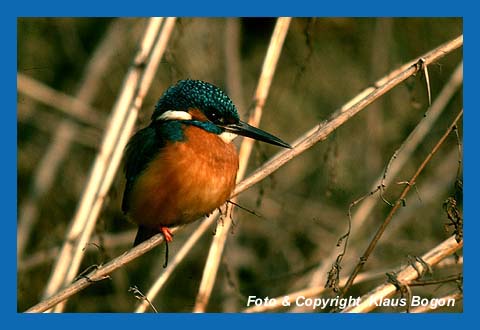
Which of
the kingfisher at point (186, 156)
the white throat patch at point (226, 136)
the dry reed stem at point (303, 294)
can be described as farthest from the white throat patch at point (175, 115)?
the dry reed stem at point (303, 294)

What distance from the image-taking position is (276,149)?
4.14 meters

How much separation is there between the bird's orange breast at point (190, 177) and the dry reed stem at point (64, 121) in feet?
2.32

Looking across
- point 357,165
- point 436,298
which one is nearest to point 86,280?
point 436,298

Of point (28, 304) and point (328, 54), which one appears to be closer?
point (28, 304)

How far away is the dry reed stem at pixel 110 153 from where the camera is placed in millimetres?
2912

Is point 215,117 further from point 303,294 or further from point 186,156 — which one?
point 303,294

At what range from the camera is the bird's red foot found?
312 centimetres

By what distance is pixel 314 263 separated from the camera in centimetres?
374

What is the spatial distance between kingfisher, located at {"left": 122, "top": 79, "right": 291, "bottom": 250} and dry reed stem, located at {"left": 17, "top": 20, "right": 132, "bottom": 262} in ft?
1.77

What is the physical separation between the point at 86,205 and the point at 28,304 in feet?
1.82

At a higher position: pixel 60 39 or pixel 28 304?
pixel 60 39

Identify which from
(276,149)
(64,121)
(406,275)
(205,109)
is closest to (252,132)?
(205,109)

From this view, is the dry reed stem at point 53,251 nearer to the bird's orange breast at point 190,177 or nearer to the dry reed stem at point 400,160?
the bird's orange breast at point 190,177

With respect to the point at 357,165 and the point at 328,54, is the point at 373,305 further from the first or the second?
the point at 328,54
